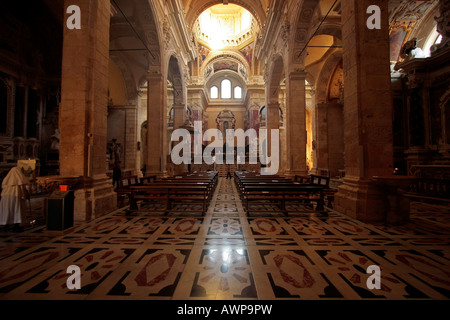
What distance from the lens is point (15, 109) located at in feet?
34.5

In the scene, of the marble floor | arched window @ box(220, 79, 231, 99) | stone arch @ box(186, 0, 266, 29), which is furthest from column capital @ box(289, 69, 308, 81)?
arched window @ box(220, 79, 231, 99)

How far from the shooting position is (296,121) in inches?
401

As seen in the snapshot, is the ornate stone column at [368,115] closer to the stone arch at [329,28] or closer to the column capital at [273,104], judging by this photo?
the stone arch at [329,28]

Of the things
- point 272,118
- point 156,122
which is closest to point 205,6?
point 272,118

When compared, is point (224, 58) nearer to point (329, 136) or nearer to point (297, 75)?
point (329, 136)

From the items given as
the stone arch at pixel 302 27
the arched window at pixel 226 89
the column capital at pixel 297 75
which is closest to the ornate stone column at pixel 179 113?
the column capital at pixel 297 75

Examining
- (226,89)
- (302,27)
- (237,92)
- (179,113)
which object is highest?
(226,89)

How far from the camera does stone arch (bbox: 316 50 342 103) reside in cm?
1458

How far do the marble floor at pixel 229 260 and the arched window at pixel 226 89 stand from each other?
3013 centimetres

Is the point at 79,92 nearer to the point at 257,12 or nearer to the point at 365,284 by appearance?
the point at 365,284

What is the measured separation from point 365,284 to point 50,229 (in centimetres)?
484

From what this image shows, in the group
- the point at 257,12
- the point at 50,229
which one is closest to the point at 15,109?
the point at 50,229

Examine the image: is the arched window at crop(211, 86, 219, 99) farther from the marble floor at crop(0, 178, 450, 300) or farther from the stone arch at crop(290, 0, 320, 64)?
the marble floor at crop(0, 178, 450, 300)

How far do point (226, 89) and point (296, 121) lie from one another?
24508mm
